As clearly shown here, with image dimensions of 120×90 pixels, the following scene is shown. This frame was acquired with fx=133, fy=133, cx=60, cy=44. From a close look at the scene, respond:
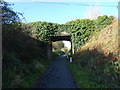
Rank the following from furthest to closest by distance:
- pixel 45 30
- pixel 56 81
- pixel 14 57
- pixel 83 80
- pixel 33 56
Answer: pixel 45 30, pixel 33 56, pixel 56 81, pixel 14 57, pixel 83 80

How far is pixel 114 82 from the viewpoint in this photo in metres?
6.20

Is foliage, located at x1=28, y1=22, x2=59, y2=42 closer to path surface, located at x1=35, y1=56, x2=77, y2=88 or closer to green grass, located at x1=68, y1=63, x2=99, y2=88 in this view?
path surface, located at x1=35, y1=56, x2=77, y2=88

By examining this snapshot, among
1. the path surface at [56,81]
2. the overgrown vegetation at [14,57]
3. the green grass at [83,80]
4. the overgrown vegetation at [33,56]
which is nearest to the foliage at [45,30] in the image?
the overgrown vegetation at [33,56]

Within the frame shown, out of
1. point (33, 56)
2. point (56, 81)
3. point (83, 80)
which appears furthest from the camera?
point (33, 56)

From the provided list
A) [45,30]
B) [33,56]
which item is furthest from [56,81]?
[45,30]

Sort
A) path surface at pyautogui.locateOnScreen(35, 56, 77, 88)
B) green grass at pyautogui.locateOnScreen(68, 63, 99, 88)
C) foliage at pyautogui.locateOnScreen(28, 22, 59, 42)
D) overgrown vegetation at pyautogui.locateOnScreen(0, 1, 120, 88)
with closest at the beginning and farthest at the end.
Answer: green grass at pyautogui.locateOnScreen(68, 63, 99, 88)
overgrown vegetation at pyautogui.locateOnScreen(0, 1, 120, 88)
path surface at pyautogui.locateOnScreen(35, 56, 77, 88)
foliage at pyautogui.locateOnScreen(28, 22, 59, 42)

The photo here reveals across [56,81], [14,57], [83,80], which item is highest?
[14,57]

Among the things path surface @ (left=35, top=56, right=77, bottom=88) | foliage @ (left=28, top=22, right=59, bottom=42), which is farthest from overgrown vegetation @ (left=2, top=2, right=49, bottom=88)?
foliage @ (left=28, top=22, right=59, bottom=42)

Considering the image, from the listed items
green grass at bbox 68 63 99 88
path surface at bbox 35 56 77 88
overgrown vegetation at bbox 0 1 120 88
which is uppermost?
overgrown vegetation at bbox 0 1 120 88

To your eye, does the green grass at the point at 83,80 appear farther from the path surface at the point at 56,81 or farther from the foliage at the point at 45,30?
the foliage at the point at 45,30

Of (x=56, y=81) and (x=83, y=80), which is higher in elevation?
(x=83, y=80)

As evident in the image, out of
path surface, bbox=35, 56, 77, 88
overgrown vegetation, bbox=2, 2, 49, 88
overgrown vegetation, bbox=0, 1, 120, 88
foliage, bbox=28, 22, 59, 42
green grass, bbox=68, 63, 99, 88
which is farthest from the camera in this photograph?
foliage, bbox=28, 22, 59, 42

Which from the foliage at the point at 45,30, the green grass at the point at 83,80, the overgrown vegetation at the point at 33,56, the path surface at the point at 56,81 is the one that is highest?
the foliage at the point at 45,30

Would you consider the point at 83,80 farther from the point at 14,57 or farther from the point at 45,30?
the point at 45,30
